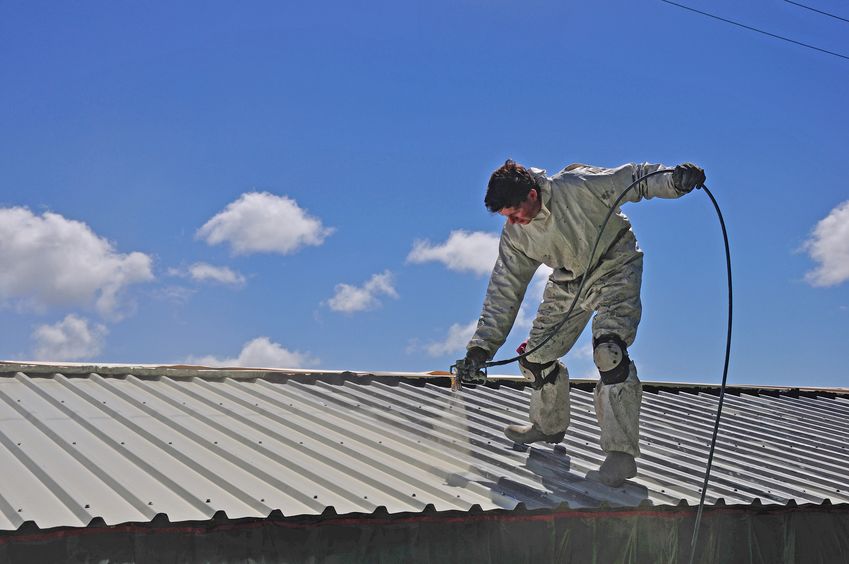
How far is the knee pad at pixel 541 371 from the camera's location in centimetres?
628

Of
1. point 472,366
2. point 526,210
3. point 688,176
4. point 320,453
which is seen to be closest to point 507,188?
point 526,210

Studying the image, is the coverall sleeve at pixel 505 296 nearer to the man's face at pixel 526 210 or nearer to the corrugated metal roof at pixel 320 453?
the man's face at pixel 526 210

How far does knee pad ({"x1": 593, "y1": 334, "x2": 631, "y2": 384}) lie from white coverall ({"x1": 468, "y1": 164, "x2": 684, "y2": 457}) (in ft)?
0.14

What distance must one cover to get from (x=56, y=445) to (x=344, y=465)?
1472 millimetres

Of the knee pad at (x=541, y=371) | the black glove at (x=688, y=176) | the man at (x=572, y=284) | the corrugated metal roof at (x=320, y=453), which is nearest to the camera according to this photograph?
the corrugated metal roof at (x=320, y=453)

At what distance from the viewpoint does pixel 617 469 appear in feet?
18.2

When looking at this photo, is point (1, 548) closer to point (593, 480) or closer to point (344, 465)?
point (344, 465)

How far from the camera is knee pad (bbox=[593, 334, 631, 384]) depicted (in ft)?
18.5

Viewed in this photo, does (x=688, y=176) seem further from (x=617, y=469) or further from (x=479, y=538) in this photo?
(x=479, y=538)

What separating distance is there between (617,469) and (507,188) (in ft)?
5.73

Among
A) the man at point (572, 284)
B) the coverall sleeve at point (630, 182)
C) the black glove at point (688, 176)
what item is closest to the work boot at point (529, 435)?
the man at point (572, 284)

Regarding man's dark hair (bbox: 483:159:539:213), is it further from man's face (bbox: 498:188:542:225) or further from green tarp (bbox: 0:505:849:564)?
green tarp (bbox: 0:505:849:564)

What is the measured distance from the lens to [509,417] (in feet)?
23.3

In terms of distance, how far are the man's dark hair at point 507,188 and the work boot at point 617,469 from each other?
62.4 inches
